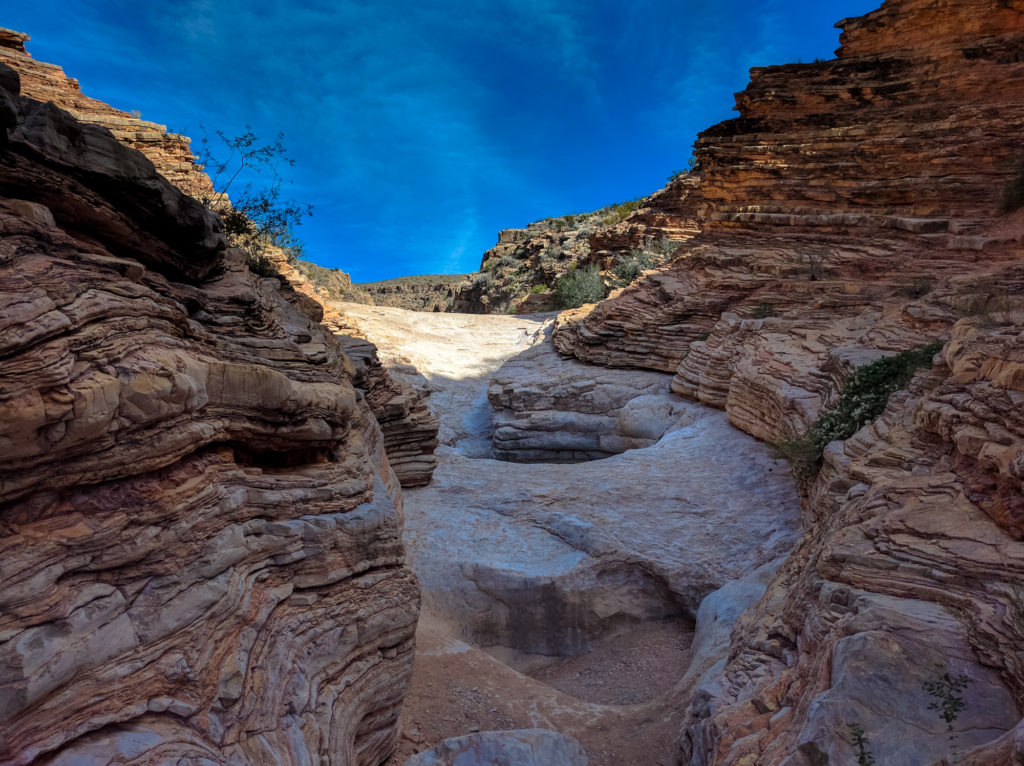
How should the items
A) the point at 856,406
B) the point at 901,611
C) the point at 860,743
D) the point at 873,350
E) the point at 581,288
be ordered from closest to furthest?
the point at 860,743 < the point at 901,611 < the point at 856,406 < the point at 873,350 < the point at 581,288

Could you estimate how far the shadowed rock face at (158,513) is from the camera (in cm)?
278

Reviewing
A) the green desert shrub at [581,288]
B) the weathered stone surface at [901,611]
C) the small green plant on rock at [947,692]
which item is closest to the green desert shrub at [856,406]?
the weathered stone surface at [901,611]

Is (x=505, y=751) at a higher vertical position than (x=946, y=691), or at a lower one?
lower

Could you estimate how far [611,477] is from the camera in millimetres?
10047

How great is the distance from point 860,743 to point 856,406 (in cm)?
609

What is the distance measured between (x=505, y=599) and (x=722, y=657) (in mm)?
2521

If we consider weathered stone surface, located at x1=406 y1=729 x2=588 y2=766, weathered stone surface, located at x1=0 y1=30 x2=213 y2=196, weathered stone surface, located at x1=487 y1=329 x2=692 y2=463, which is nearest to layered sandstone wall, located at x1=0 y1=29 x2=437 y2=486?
weathered stone surface, located at x1=0 y1=30 x2=213 y2=196

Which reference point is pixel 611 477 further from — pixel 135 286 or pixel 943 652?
pixel 135 286

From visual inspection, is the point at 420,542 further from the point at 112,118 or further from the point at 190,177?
the point at 112,118

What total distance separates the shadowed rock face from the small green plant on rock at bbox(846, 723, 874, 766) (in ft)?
9.34

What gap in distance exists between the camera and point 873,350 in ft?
32.4

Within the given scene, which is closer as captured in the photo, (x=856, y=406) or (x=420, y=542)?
(x=420, y=542)

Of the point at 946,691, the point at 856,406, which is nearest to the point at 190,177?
the point at 856,406

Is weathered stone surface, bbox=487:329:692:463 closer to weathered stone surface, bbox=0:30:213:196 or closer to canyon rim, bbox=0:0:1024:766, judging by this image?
canyon rim, bbox=0:0:1024:766
